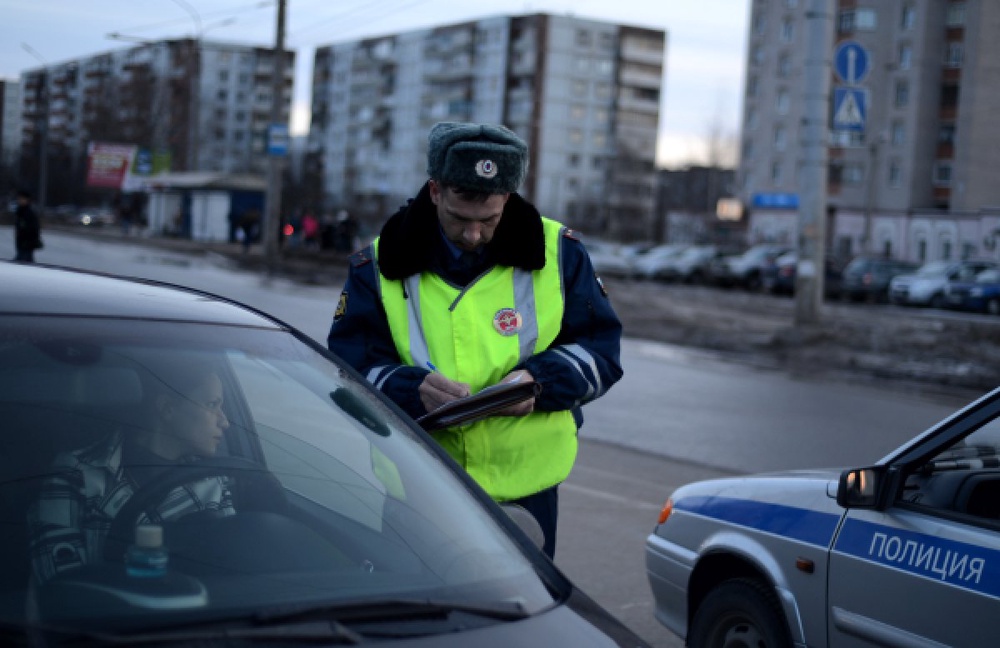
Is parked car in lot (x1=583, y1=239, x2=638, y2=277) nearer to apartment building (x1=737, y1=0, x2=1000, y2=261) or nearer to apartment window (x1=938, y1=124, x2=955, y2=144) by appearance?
apartment building (x1=737, y1=0, x2=1000, y2=261)

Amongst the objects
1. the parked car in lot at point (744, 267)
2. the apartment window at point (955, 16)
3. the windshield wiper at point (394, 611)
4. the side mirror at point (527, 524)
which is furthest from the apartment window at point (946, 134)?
the windshield wiper at point (394, 611)

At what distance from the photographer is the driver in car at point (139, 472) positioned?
7.82ft

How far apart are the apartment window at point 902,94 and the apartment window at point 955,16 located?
4.41m

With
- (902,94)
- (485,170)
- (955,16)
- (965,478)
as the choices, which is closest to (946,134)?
(902,94)

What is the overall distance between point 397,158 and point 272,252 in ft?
297

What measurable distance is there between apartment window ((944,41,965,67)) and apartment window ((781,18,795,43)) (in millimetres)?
11308

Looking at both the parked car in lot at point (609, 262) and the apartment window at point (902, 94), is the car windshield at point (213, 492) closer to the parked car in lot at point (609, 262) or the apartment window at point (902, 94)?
the parked car in lot at point (609, 262)

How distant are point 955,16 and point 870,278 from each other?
35.0 m

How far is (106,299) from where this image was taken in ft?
9.44

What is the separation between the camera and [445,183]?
3523 mm

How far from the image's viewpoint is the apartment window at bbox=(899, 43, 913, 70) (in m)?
76.6

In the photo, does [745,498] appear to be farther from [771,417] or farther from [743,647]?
[771,417]

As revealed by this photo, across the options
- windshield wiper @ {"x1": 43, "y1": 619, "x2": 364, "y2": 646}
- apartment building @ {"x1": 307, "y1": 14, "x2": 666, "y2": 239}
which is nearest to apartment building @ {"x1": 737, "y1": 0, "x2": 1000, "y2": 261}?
apartment building @ {"x1": 307, "y1": 14, "x2": 666, "y2": 239}

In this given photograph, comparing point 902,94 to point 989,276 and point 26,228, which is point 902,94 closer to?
point 989,276
